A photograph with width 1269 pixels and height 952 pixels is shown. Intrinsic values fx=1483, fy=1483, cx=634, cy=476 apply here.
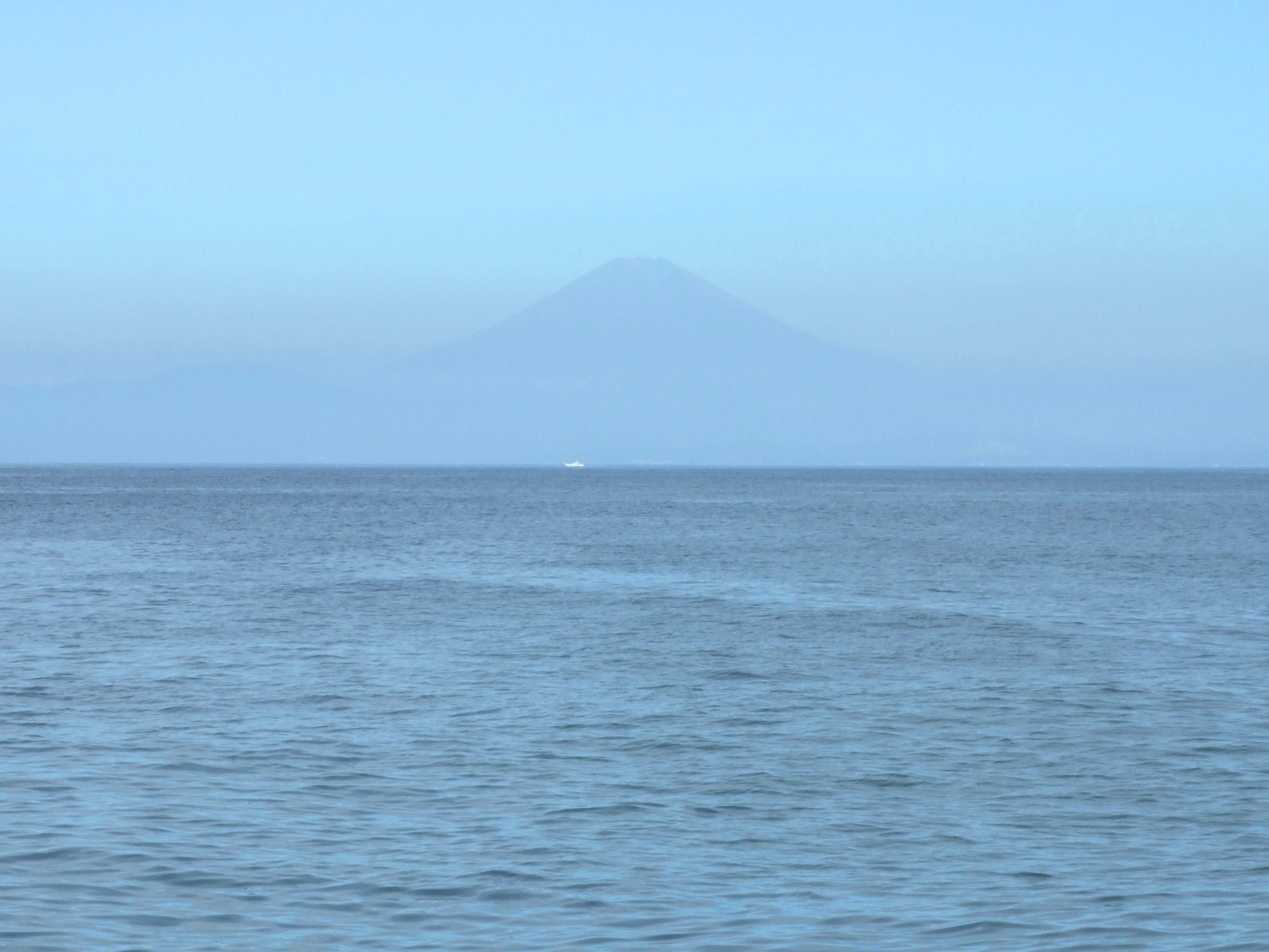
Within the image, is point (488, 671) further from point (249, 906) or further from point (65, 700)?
point (249, 906)

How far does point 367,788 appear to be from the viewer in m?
15.9

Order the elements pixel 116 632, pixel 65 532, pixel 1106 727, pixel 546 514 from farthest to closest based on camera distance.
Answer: pixel 546 514, pixel 65 532, pixel 116 632, pixel 1106 727

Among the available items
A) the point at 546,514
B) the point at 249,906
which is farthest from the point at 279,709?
the point at 546,514

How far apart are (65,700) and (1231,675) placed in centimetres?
1799

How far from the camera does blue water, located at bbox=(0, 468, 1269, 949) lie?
464 inches

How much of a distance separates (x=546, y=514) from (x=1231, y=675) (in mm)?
71048

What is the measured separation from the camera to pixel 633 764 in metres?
17.3

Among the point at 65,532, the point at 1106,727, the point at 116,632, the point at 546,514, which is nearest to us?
the point at 1106,727

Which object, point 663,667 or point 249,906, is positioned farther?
point 663,667

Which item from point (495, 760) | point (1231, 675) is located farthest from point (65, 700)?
point (1231, 675)

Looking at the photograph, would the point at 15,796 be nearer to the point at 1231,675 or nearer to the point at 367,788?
the point at 367,788

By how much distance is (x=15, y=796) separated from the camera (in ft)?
49.9

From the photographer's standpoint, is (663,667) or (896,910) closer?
(896,910)

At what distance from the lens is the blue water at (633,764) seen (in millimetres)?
11781
